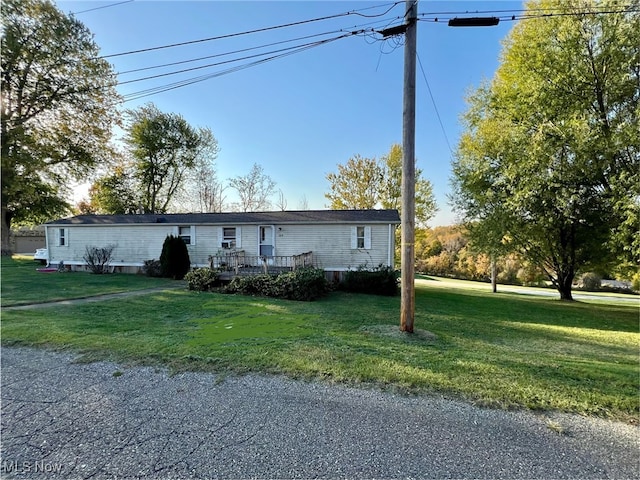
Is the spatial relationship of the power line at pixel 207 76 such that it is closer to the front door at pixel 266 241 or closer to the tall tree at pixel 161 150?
the front door at pixel 266 241

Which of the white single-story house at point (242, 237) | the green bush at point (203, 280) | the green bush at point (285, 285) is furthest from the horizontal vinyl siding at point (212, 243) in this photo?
the green bush at point (203, 280)

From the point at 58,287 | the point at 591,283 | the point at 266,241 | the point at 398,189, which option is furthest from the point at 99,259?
the point at 591,283

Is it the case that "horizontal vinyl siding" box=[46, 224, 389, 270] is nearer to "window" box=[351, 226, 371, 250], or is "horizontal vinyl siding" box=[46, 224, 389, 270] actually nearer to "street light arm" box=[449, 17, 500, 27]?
"window" box=[351, 226, 371, 250]

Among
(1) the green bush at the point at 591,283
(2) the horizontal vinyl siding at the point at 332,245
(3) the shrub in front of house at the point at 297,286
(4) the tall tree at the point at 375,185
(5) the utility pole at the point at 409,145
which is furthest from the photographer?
(1) the green bush at the point at 591,283

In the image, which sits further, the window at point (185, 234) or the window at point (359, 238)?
the window at point (185, 234)

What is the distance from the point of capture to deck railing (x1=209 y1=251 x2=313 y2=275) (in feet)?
40.1

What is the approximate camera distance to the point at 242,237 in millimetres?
15562

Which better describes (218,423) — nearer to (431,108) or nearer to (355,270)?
(431,108)

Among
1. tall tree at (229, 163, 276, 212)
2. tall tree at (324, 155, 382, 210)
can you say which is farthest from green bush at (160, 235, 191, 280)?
tall tree at (229, 163, 276, 212)

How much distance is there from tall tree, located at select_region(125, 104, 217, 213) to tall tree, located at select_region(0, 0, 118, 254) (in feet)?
22.2

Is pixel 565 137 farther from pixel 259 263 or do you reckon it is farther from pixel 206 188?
pixel 206 188

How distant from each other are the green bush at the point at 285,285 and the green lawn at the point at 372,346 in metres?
1.32

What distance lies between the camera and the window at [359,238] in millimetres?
14109

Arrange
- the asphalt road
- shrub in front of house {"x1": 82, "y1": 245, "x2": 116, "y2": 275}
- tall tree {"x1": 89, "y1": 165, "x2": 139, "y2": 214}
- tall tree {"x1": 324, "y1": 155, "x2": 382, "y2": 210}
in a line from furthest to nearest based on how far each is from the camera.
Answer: tall tree {"x1": 89, "y1": 165, "x2": 139, "y2": 214} < tall tree {"x1": 324, "y1": 155, "x2": 382, "y2": 210} < shrub in front of house {"x1": 82, "y1": 245, "x2": 116, "y2": 275} < the asphalt road
